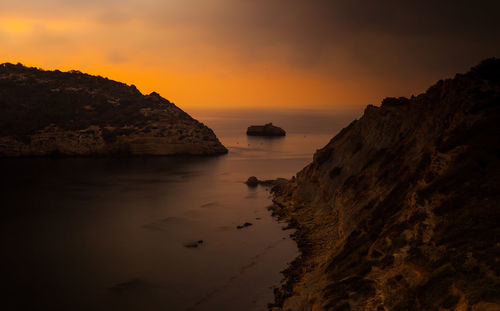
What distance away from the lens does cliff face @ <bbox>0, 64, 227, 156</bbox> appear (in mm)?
140625

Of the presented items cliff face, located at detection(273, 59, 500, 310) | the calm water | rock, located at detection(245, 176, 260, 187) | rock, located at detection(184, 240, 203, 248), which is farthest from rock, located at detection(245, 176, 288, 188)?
rock, located at detection(184, 240, 203, 248)

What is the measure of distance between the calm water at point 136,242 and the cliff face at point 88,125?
3045cm

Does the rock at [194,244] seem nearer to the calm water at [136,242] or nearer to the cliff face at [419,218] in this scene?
the calm water at [136,242]

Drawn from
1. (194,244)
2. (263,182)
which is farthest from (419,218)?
(263,182)

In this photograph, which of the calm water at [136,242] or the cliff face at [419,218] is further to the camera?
the calm water at [136,242]

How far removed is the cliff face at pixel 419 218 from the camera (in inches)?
899

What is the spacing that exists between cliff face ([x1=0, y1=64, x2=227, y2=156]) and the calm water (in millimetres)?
30451

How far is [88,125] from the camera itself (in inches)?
5999

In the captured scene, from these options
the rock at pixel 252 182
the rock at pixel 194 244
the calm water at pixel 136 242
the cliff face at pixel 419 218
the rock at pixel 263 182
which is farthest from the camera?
A: the rock at pixel 252 182

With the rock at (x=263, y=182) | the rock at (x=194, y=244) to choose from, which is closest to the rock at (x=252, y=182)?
the rock at (x=263, y=182)

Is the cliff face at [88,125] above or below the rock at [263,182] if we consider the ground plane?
above

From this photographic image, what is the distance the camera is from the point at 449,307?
20.6 meters

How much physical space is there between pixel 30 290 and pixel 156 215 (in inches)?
1235

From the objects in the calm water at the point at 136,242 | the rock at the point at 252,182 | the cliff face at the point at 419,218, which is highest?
the cliff face at the point at 419,218
